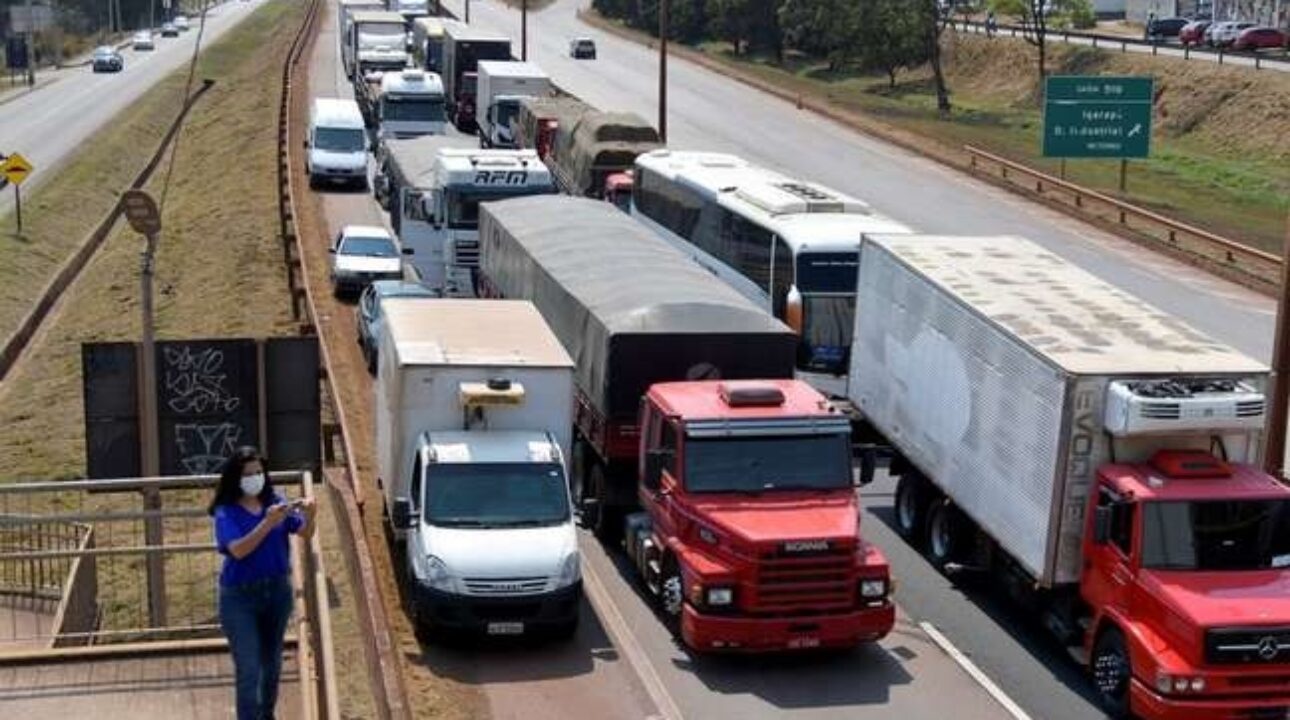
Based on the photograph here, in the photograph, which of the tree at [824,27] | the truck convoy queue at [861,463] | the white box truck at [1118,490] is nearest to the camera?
the white box truck at [1118,490]

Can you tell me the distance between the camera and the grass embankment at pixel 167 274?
2289 centimetres

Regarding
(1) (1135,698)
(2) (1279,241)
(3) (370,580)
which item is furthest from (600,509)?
(2) (1279,241)

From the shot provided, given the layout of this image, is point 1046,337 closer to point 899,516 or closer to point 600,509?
point 899,516

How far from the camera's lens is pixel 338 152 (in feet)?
167

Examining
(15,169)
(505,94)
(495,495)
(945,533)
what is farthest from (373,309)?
(505,94)

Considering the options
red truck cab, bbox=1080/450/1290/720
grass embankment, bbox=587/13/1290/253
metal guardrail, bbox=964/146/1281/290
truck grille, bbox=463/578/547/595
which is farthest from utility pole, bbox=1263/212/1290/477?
grass embankment, bbox=587/13/1290/253

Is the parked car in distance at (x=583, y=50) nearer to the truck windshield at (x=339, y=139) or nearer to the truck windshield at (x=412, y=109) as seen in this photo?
the truck windshield at (x=412, y=109)

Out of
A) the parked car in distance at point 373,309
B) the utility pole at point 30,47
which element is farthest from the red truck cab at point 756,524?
the utility pole at point 30,47

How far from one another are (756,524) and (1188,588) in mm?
4001

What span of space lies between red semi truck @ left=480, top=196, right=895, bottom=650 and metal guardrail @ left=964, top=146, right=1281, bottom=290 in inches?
706

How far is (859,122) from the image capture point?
68.8 meters

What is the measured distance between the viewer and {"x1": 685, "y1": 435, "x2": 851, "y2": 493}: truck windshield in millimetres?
17312

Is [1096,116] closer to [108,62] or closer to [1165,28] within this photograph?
[1165,28]

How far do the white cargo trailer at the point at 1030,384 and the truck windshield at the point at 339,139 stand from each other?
30.9 m
